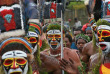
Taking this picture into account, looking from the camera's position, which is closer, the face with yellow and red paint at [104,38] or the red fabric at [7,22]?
the red fabric at [7,22]

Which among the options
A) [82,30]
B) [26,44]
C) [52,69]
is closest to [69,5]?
[82,30]

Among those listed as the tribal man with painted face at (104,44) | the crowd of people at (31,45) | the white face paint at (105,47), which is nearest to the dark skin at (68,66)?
the crowd of people at (31,45)

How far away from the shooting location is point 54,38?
5953 mm

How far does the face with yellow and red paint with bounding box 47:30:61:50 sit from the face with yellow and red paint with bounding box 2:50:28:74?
2.25 m

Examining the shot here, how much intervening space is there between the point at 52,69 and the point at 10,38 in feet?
6.56

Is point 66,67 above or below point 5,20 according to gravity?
below

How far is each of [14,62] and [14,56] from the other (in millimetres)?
86

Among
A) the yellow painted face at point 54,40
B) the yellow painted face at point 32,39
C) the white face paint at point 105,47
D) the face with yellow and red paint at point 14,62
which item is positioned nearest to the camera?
the face with yellow and red paint at point 14,62

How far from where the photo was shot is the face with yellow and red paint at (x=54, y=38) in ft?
19.5

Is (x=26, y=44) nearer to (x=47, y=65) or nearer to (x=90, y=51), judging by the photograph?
(x=47, y=65)

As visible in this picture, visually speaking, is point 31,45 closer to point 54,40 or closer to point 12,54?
point 12,54

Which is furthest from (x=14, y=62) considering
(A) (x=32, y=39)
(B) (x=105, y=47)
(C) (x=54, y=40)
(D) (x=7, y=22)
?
(C) (x=54, y=40)

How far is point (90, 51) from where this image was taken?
23.0ft

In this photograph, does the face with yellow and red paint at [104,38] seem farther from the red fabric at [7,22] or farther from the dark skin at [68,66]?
the red fabric at [7,22]
